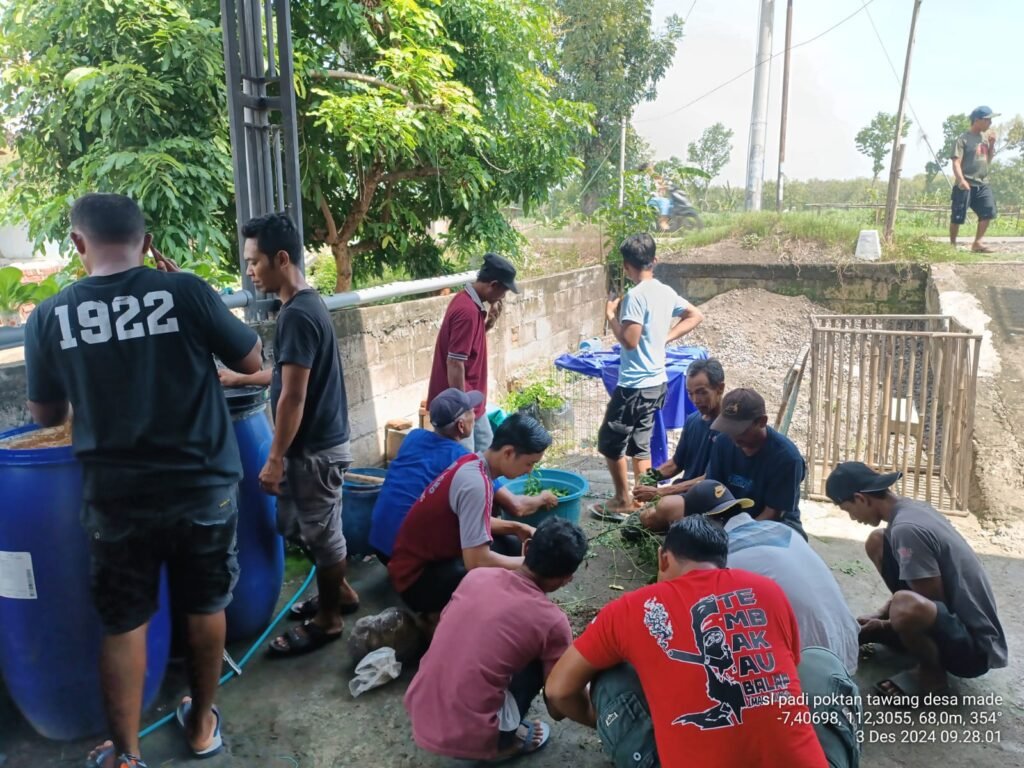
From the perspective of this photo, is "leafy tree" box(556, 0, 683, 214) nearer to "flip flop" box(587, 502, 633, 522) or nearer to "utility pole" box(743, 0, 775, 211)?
"utility pole" box(743, 0, 775, 211)

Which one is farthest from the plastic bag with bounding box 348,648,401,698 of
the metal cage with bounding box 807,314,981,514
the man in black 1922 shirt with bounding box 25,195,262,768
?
the metal cage with bounding box 807,314,981,514

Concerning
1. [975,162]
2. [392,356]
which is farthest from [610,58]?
[392,356]

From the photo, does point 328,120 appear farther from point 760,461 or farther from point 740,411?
point 760,461

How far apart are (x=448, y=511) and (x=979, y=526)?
395 centimetres

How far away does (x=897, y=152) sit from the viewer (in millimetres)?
12859

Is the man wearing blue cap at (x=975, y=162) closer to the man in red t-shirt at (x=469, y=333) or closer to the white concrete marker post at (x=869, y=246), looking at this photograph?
the white concrete marker post at (x=869, y=246)

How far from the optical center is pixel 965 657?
2.78 metres

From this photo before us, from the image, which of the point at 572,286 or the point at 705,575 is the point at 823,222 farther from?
the point at 705,575

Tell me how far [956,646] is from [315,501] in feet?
8.42

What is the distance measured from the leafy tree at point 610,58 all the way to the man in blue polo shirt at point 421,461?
13891 mm

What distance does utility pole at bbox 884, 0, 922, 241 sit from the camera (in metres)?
12.8

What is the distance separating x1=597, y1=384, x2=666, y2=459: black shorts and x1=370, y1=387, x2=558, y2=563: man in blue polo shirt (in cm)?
164

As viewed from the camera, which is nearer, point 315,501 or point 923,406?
point 315,501

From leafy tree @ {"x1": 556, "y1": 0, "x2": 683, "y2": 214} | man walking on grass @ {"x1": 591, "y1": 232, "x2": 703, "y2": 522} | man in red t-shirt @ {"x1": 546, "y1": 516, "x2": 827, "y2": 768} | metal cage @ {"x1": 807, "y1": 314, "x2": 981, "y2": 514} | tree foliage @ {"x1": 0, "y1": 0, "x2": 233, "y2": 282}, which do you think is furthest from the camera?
leafy tree @ {"x1": 556, "y1": 0, "x2": 683, "y2": 214}
